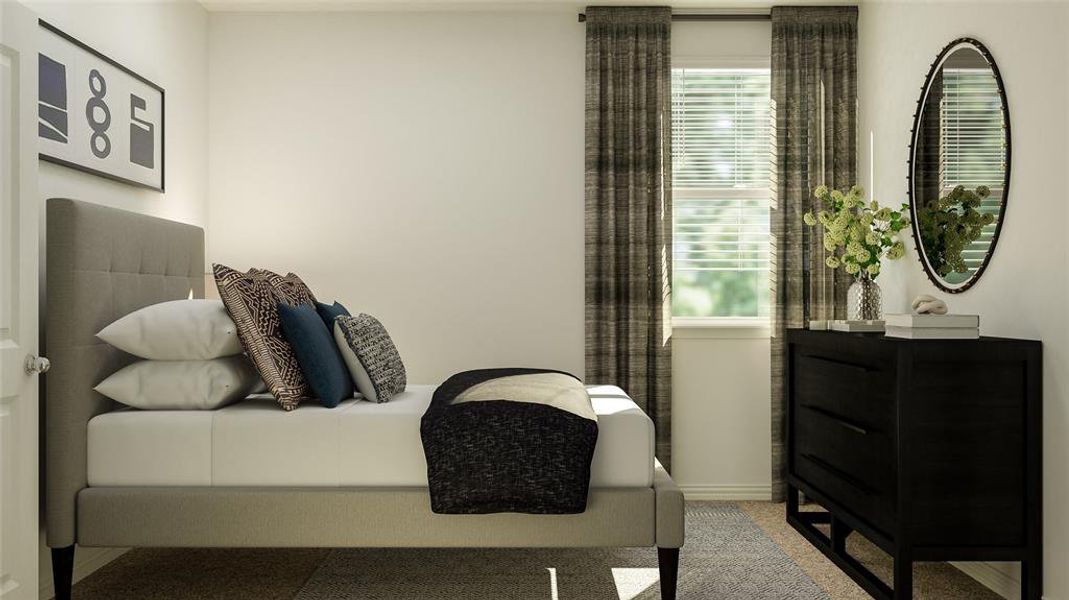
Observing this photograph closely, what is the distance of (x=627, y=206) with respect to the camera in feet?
13.0

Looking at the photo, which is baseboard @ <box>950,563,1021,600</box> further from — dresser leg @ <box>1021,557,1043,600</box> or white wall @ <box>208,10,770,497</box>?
white wall @ <box>208,10,770,497</box>

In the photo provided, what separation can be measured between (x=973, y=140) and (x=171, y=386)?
3.03m

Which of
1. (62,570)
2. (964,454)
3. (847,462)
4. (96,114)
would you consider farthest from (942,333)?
(96,114)

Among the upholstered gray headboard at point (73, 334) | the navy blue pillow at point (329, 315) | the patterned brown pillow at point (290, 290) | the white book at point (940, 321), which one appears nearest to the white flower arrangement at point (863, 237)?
the white book at point (940, 321)

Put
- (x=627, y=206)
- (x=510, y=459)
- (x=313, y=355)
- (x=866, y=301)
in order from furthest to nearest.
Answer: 1. (x=627, y=206)
2. (x=866, y=301)
3. (x=313, y=355)
4. (x=510, y=459)

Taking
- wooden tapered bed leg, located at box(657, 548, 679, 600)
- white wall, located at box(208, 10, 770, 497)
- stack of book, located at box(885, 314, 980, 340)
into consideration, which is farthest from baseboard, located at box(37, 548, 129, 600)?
stack of book, located at box(885, 314, 980, 340)

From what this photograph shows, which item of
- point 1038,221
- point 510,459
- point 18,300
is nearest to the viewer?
point 18,300

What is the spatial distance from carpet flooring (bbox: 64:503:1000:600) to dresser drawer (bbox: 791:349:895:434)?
612 millimetres

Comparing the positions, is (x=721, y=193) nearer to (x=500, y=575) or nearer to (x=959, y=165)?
(x=959, y=165)

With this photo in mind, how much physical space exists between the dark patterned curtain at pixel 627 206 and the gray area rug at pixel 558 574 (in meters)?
0.95

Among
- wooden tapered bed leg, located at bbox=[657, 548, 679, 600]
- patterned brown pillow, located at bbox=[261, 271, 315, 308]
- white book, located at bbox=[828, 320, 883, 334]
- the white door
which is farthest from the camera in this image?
white book, located at bbox=[828, 320, 883, 334]

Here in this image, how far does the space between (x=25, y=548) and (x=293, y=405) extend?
2.76 feet

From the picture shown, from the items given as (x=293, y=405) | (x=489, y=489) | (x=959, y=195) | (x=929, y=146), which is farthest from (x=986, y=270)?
(x=293, y=405)

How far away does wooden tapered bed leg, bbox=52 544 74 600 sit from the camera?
8.04 feet
